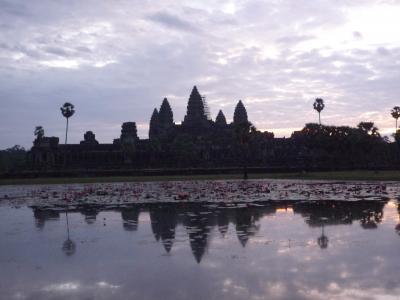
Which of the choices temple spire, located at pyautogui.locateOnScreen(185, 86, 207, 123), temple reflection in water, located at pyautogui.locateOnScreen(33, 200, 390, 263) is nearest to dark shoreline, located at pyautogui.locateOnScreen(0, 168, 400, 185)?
temple reflection in water, located at pyautogui.locateOnScreen(33, 200, 390, 263)

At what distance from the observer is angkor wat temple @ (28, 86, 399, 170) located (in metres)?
91.1

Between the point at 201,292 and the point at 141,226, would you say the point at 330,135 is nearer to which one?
the point at 141,226

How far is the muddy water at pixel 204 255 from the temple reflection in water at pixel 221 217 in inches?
1.6

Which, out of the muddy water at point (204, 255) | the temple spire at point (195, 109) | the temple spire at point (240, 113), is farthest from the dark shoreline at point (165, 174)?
the temple spire at point (240, 113)

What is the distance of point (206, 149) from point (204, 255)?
4345 inches

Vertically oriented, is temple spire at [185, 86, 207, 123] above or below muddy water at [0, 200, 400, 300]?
above

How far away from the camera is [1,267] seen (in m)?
9.52

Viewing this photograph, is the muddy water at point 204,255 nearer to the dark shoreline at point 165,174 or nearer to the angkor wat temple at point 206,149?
the dark shoreline at point 165,174

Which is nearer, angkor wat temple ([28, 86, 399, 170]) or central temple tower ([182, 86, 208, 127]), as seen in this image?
angkor wat temple ([28, 86, 399, 170])

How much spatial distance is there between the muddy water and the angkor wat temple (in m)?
66.8

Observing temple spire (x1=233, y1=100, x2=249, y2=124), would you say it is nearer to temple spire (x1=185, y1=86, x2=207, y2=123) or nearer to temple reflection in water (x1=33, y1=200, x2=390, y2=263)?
temple spire (x1=185, y1=86, x2=207, y2=123)

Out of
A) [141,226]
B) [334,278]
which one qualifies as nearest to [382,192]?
[141,226]

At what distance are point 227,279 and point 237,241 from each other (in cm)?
353

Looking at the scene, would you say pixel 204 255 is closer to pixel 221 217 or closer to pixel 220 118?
pixel 221 217
